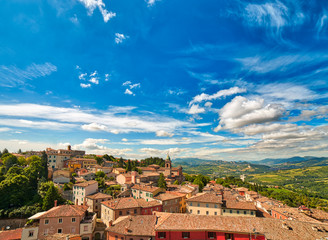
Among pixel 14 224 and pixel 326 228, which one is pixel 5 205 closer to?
pixel 14 224

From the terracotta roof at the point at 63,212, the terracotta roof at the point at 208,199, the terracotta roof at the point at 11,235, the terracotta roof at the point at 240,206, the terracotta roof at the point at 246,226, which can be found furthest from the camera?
the terracotta roof at the point at 208,199

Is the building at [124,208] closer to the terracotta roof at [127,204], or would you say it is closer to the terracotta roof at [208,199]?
the terracotta roof at [127,204]

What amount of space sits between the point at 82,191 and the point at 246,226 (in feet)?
172

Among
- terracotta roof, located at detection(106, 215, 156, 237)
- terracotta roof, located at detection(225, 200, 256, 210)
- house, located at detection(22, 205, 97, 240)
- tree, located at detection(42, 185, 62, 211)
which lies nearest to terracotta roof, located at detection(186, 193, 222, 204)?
terracotta roof, located at detection(225, 200, 256, 210)

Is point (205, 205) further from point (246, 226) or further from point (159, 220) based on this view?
point (159, 220)

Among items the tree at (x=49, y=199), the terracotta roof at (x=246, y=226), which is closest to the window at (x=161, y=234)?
the terracotta roof at (x=246, y=226)

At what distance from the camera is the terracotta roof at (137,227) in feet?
113

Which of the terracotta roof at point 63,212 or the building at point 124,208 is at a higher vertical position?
the terracotta roof at point 63,212

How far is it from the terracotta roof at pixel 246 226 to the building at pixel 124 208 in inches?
579

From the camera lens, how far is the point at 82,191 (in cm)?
6306

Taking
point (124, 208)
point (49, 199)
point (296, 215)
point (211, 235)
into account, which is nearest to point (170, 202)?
point (124, 208)

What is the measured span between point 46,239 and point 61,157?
82.9 m

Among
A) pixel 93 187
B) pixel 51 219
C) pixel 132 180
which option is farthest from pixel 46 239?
pixel 132 180

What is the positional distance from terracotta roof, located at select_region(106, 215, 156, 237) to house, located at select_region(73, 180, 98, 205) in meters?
29.7
